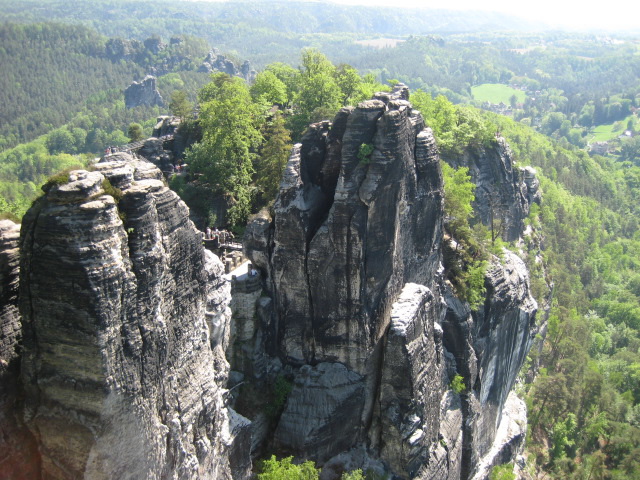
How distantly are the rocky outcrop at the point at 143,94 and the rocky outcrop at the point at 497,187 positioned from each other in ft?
465

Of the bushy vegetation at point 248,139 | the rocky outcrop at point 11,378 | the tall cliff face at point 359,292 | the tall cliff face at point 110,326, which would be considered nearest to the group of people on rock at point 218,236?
the bushy vegetation at point 248,139

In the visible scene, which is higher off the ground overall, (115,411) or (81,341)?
(81,341)

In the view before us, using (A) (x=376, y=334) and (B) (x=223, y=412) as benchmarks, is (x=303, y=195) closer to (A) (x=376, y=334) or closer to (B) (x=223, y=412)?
(A) (x=376, y=334)

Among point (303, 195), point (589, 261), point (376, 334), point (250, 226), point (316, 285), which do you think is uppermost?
point (303, 195)

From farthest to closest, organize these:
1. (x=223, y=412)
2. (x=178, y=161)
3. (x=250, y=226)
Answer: (x=178, y=161)
(x=250, y=226)
(x=223, y=412)

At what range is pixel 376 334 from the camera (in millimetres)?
31906

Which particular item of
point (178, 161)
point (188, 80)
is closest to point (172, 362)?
point (178, 161)

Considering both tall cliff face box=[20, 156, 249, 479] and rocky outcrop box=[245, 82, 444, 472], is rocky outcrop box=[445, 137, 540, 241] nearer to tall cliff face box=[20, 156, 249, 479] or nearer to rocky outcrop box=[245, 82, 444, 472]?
rocky outcrop box=[245, 82, 444, 472]

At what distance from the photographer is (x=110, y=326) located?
16.5m

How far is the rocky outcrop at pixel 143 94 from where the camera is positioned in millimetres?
179875

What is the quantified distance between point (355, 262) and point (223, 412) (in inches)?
441

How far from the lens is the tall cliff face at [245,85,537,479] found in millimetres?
30719

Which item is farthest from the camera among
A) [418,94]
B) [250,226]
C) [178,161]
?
[418,94]

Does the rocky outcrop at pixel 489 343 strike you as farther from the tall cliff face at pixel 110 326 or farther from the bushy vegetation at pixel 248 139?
the tall cliff face at pixel 110 326
